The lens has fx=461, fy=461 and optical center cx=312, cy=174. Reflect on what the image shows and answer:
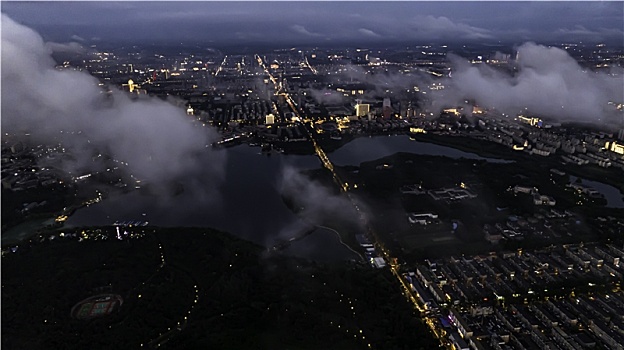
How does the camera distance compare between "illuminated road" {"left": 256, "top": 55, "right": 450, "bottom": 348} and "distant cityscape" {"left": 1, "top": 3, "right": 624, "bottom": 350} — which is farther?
"distant cityscape" {"left": 1, "top": 3, "right": 624, "bottom": 350}

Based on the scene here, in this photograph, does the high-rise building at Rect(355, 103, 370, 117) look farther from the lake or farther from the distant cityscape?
the lake

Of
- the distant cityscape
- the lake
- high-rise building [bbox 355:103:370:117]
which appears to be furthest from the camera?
high-rise building [bbox 355:103:370:117]

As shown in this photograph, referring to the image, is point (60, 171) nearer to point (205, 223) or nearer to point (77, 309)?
point (205, 223)

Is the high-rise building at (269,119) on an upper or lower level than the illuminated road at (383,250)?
upper

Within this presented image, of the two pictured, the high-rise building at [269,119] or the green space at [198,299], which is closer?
the green space at [198,299]

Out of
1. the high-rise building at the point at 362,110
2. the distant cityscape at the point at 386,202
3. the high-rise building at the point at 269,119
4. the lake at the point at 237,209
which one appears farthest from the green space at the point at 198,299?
the high-rise building at the point at 362,110

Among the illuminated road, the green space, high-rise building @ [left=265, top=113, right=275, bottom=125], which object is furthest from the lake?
high-rise building @ [left=265, top=113, right=275, bottom=125]

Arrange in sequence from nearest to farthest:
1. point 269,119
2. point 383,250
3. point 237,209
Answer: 1. point 383,250
2. point 237,209
3. point 269,119

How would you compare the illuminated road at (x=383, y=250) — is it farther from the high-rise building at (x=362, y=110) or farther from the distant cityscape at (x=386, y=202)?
the high-rise building at (x=362, y=110)

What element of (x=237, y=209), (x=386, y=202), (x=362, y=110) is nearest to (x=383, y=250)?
(x=386, y=202)

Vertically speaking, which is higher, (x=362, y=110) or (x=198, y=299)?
(x=362, y=110)

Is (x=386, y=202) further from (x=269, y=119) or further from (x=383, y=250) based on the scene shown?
(x=269, y=119)

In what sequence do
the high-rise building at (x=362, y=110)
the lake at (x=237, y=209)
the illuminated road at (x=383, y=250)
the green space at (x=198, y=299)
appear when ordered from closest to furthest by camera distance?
the green space at (x=198, y=299)
the illuminated road at (x=383, y=250)
the lake at (x=237, y=209)
the high-rise building at (x=362, y=110)
